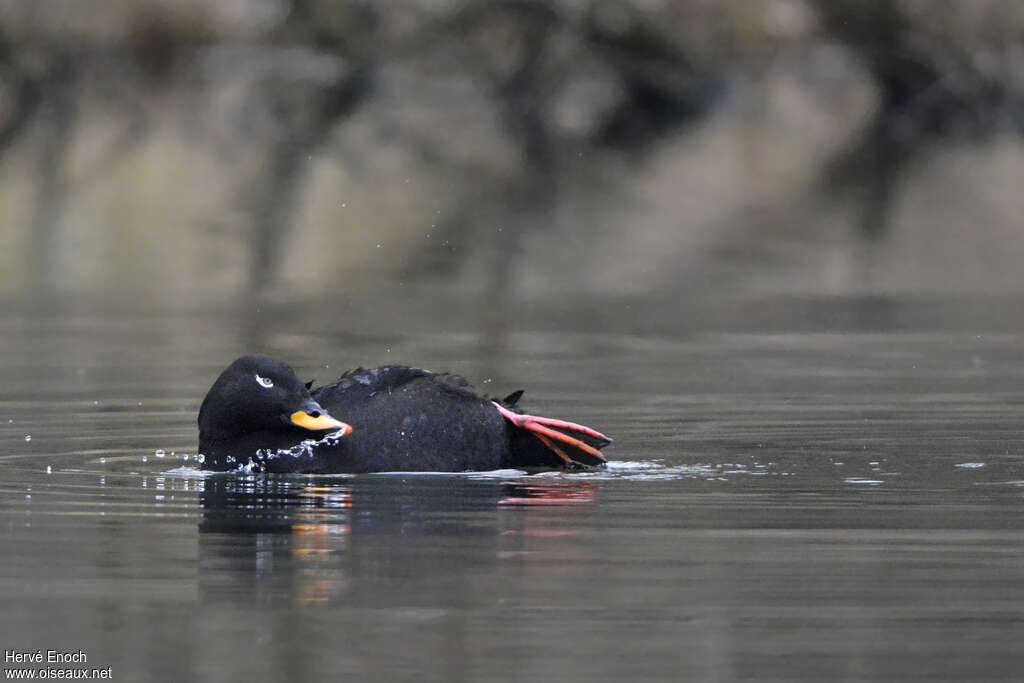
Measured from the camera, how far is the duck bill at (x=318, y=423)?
829 cm

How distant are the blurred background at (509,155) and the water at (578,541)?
4.94 meters

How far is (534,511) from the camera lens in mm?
7598

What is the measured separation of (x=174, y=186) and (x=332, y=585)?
20.6 meters

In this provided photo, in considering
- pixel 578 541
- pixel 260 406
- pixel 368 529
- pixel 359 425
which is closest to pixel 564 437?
pixel 359 425

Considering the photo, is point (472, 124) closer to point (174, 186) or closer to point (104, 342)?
point (174, 186)

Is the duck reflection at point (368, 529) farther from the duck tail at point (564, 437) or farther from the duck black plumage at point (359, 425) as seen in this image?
the duck tail at point (564, 437)

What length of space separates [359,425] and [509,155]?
22.1 meters

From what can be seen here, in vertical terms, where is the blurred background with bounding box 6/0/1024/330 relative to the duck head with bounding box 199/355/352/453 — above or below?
above

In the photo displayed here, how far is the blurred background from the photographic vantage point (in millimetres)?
18297

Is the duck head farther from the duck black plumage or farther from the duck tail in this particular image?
the duck tail

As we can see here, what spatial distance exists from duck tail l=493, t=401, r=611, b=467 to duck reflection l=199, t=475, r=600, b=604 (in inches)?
8.1

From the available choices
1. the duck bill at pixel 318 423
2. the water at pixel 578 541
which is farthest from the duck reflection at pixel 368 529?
the duck bill at pixel 318 423

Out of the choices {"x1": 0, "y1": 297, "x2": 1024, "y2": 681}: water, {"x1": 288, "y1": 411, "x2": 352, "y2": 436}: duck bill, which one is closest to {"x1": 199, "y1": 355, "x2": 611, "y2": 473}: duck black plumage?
{"x1": 288, "y1": 411, "x2": 352, "y2": 436}: duck bill

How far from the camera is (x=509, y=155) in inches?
1194
